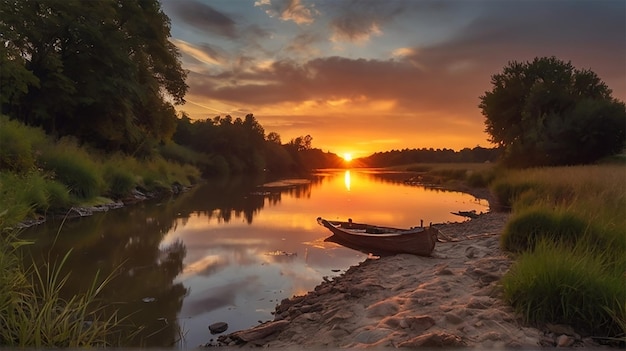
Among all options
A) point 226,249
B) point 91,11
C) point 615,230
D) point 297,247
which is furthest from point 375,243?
point 91,11

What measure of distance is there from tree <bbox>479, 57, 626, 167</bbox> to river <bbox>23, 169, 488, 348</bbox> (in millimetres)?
13040

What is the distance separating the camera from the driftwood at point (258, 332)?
164 inches

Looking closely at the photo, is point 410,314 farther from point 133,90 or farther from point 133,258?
point 133,90

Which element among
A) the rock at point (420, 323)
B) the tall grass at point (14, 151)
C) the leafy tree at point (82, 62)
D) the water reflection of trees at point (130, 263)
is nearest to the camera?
the rock at point (420, 323)

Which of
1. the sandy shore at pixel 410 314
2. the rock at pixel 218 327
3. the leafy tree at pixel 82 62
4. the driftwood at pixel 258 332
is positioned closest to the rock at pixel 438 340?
the sandy shore at pixel 410 314

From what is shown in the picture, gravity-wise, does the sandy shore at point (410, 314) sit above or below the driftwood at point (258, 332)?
above

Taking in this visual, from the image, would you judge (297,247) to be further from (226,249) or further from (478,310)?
(478,310)

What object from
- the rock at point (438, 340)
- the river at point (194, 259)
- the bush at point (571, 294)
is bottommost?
the river at point (194, 259)

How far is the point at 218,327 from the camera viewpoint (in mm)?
4648

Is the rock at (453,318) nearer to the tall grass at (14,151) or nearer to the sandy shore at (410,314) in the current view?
the sandy shore at (410,314)

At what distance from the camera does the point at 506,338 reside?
3172mm

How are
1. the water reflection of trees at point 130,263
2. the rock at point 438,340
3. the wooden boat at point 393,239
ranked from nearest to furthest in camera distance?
the rock at point 438,340
the water reflection of trees at point 130,263
the wooden boat at point 393,239

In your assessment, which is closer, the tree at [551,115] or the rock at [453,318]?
the rock at [453,318]

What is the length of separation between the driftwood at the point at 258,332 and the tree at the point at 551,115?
78.6ft
